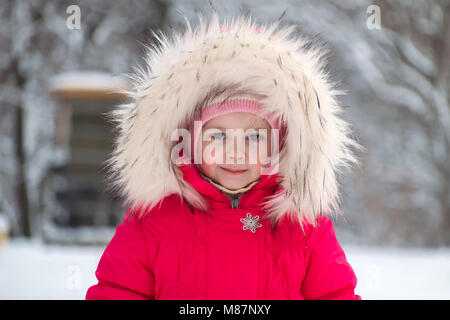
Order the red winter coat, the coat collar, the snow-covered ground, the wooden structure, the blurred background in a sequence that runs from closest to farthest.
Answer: the red winter coat → the coat collar → the snow-covered ground → the wooden structure → the blurred background

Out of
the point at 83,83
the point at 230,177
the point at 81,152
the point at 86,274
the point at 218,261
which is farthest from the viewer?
the point at 81,152

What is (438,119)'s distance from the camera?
31.3ft

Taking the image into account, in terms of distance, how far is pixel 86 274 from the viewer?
418cm

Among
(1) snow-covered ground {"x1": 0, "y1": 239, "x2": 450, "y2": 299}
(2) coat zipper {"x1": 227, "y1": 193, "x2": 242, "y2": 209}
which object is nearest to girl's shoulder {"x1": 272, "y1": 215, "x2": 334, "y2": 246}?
(2) coat zipper {"x1": 227, "y1": 193, "x2": 242, "y2": 209}

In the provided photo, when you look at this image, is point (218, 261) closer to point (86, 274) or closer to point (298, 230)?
point (298, 230)

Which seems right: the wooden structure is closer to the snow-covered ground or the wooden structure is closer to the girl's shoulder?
the snow-covered ground

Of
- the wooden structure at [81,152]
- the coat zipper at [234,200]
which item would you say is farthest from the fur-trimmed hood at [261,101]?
the wooden structure at [81,152]

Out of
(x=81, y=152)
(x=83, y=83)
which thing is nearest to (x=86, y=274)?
(x=81, y=152)

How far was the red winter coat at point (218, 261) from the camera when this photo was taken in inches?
62.4

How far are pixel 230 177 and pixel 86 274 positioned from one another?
9.36ft

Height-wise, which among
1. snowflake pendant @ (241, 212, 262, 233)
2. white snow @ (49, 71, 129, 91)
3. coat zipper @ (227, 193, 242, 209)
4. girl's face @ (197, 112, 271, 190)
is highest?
white snow @ (49, 71, 129, 91)

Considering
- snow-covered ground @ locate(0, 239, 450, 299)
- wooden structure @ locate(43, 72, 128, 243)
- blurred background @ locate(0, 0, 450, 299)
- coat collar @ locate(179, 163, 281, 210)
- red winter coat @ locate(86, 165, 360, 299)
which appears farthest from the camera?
blurred background @ locate(0, 0, 450, 299)

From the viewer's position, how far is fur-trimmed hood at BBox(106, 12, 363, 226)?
1.72 m

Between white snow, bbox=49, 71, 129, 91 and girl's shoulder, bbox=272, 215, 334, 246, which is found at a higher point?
white snow, bbox=49, 71, 129, 91
